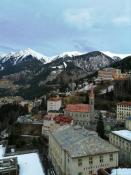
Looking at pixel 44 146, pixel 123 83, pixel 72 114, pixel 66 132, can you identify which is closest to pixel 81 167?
pixel 66 132

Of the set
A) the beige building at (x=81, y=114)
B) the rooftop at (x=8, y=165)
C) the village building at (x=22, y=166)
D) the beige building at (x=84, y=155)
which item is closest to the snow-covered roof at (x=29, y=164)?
the village building at (x=22, y=166)

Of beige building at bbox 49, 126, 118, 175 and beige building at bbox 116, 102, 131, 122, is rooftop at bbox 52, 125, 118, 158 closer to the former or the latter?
beige building at bbox 49, 126, 118, 175

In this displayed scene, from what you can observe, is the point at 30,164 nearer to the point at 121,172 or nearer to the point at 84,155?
the point at 84,155

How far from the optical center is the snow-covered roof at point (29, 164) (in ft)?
115

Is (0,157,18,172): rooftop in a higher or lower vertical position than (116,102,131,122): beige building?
lower

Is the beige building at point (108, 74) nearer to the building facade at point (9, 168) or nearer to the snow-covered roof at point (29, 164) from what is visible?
the snow-covered roof at point (29, 164)

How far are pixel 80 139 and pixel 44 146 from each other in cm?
2388

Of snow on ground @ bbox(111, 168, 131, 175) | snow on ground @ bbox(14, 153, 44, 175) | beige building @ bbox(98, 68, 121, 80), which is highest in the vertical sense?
beige building @ bbox(98, 68, 121, 80)

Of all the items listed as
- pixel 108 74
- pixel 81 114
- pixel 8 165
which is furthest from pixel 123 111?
pixel 108 74

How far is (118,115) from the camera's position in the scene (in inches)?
2987

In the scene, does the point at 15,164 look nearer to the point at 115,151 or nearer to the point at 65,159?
the point at 65,159

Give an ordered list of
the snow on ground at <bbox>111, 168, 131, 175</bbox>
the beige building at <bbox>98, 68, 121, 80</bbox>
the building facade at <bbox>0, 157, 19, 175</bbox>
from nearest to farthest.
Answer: the snow on ground at <bbox>111, 168, 131, 175</bbox>
the building facade at <bbox>0, 157, 19, 175</bbox>
the beige building at <bbox>98, 68, 121, 80</bbox>

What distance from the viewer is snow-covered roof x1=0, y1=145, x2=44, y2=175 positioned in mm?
35125

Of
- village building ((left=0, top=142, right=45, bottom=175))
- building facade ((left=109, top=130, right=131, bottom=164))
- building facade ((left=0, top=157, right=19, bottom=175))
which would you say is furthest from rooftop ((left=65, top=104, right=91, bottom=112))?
building facade ((left=0, top=157, right=19, bottom=175))
